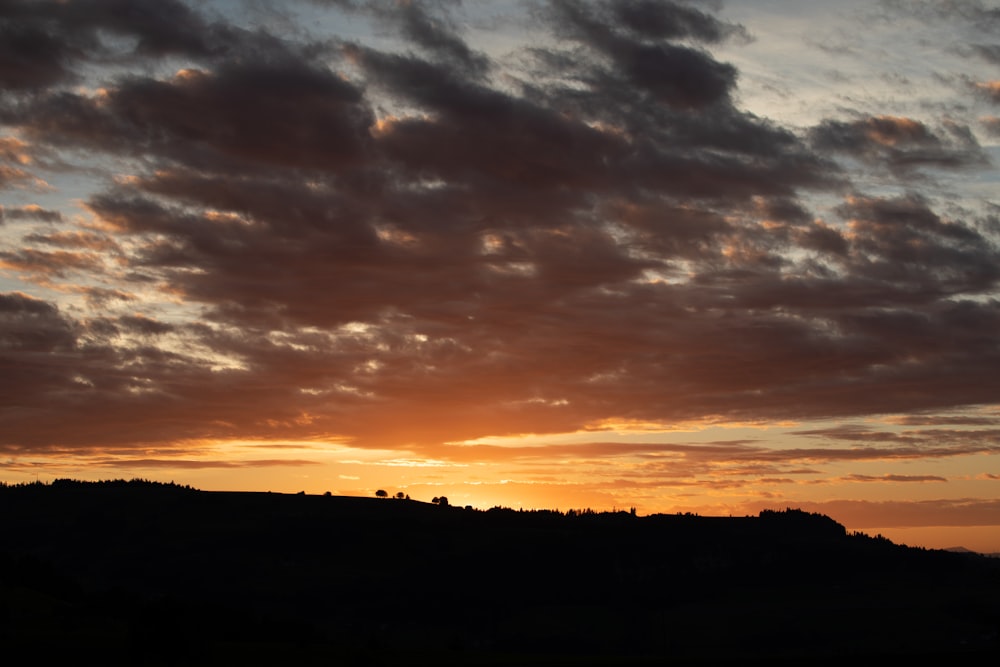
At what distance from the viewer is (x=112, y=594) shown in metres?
191

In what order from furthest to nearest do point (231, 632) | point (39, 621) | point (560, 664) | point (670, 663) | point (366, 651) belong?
point (231, 632)
point (39, 621)
point (366, 651)
point (670, 663)
point (560, 664)

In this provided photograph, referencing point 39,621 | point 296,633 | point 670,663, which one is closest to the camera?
point 670,663

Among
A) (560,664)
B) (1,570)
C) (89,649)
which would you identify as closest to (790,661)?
(560,664)

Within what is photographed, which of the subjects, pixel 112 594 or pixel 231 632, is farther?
pixel 112 594

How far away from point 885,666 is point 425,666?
5440 cm

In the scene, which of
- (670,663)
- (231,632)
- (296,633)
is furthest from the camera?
(296,633)

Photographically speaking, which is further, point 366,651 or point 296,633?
point 296,633

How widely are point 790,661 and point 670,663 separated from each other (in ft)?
57.0

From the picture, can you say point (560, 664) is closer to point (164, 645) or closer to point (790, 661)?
point (790, 661)

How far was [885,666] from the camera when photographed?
4882 inches

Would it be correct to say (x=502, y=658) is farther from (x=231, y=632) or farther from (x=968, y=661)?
(x=968, y=661)

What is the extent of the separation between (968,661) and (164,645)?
322ft

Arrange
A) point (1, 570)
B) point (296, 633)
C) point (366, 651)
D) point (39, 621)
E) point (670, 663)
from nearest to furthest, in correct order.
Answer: point (670, 663), point (366, 651), point (39, 621), point (296, 633), point (1, 570)

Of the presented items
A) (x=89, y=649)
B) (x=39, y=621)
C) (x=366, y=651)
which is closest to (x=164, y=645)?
(x=89, y=649)
